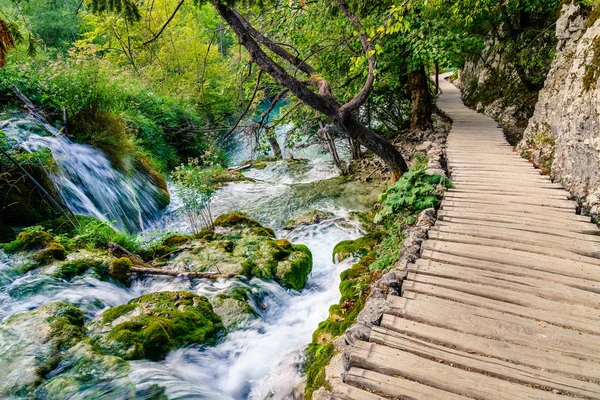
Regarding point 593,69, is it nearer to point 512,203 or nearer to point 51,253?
point 512,203

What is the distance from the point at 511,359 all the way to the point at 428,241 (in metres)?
1.76

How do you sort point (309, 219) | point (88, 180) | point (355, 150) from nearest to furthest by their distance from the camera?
point (88, 180) → point (309, 219) → point (355, 150)

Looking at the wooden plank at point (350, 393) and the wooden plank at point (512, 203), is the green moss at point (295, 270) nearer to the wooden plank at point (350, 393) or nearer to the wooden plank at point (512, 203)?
the wooden plank at point (512, 203)

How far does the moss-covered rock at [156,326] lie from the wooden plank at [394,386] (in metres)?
2.40

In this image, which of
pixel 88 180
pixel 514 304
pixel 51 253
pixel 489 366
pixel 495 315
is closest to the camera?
pixel 489 366

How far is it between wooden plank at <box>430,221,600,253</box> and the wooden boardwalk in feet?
0.04

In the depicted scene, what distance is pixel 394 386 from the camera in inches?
88.9

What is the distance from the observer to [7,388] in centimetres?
284

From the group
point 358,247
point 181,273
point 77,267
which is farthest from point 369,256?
point 77,267

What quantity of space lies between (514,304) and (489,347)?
68cm

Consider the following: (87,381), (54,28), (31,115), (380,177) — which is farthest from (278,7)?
(54,28)

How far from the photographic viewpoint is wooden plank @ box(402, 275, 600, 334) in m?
2.66

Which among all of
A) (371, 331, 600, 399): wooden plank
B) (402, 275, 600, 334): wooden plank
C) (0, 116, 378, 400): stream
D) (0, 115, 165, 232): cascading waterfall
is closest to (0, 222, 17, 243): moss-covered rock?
(0, 116, 378, 400): stream

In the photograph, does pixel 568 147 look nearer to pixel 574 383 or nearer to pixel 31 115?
pixel 574 383
